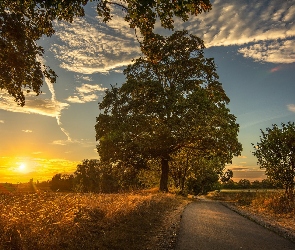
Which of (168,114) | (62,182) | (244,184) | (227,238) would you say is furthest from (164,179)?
(62,182)

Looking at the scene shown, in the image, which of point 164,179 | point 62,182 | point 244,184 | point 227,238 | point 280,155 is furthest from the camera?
point 62,182

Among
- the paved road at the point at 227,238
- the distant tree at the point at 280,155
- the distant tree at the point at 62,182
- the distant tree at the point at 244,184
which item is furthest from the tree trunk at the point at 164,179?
the distant tree at the point at 62,182

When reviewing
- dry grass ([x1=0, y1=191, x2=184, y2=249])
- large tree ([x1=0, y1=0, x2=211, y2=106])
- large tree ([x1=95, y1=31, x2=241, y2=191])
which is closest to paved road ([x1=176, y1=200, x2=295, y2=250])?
dry grass ([x1=0, y1=191, x2=184, y2=249])

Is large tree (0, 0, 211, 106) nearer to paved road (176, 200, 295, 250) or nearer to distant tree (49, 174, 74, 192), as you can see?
paved road (176, 200, 295, 250)

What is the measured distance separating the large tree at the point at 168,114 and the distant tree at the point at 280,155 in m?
5.65

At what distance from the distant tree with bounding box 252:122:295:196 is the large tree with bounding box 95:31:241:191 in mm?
5655

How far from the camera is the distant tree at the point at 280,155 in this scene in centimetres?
1945

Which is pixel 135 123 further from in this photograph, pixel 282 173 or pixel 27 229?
pixel 27 229

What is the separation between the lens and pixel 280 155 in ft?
66.4

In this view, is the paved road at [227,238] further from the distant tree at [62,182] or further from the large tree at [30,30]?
the distant tree at [62,182]

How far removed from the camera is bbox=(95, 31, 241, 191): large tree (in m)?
25.5

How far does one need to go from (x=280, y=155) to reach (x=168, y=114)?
32.6ft

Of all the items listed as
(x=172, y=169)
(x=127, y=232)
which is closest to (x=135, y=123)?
(x=127, y=232)

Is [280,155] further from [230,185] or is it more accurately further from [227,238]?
[230,185]
